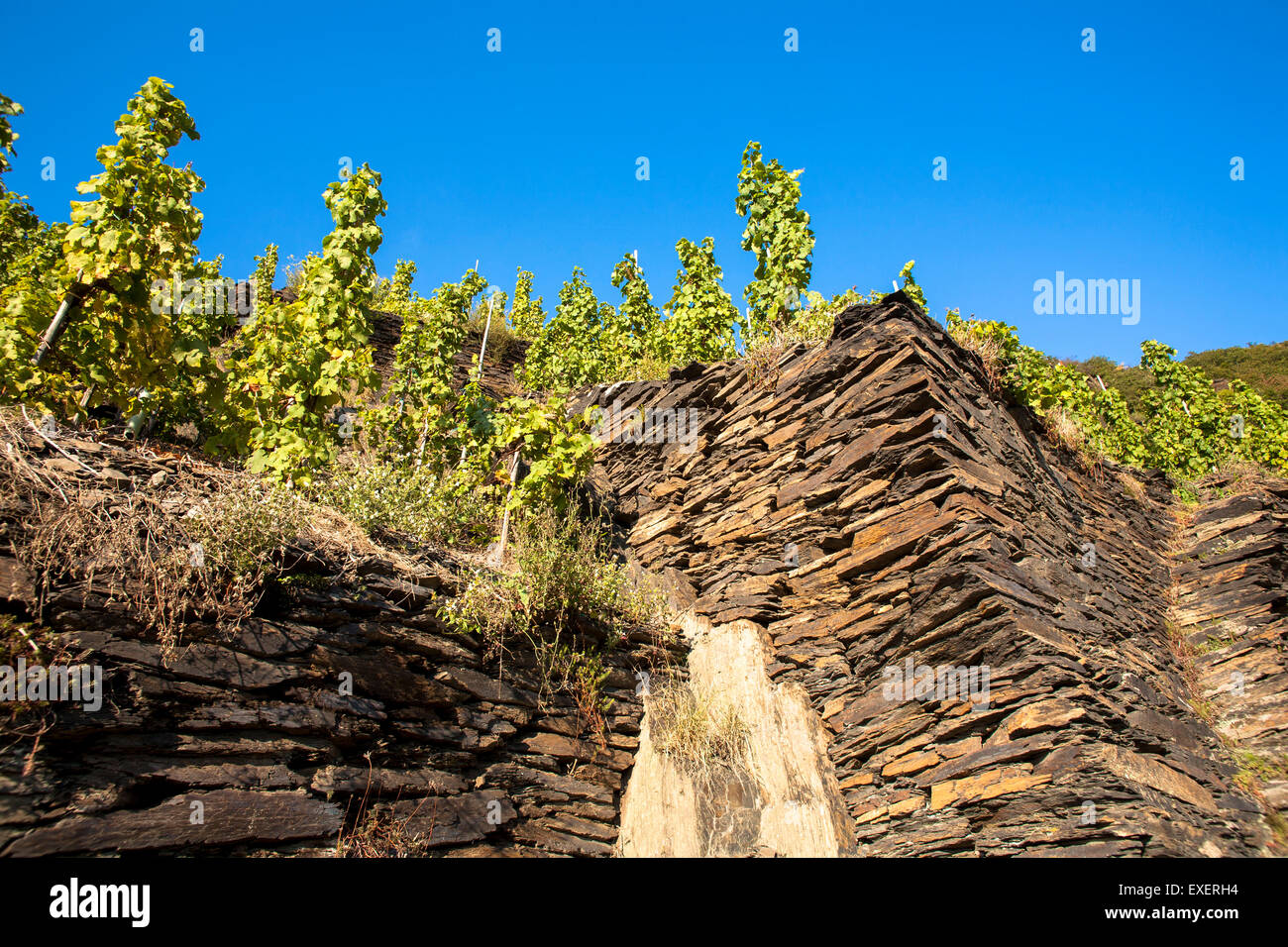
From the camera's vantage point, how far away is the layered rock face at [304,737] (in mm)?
3316

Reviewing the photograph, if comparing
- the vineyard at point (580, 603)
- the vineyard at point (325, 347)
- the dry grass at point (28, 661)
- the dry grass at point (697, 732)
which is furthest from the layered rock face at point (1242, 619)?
the dry grass at point (28, 661)

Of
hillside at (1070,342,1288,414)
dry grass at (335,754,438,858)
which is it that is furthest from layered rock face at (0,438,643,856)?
hillside at (1070,342,1288,414)

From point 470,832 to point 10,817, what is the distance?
8.44 feet

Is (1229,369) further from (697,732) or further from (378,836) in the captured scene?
(378,836)

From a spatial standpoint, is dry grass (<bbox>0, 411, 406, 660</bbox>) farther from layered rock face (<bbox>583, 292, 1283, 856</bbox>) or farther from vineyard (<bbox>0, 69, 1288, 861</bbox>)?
layered rock face (<bbox>583, 292, 1283, 856</bbox>)

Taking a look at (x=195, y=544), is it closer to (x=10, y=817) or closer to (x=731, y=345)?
(x=10, y=817)

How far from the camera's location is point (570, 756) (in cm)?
569

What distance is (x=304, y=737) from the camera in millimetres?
4145

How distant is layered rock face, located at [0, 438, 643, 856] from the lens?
10.9 feet

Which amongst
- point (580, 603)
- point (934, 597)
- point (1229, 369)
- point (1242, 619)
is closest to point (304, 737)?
point (580, 603)

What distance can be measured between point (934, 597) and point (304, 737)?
14.9ft

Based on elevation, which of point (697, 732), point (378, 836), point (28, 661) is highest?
point (28, 661)

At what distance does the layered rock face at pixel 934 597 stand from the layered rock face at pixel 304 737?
2.31 m
